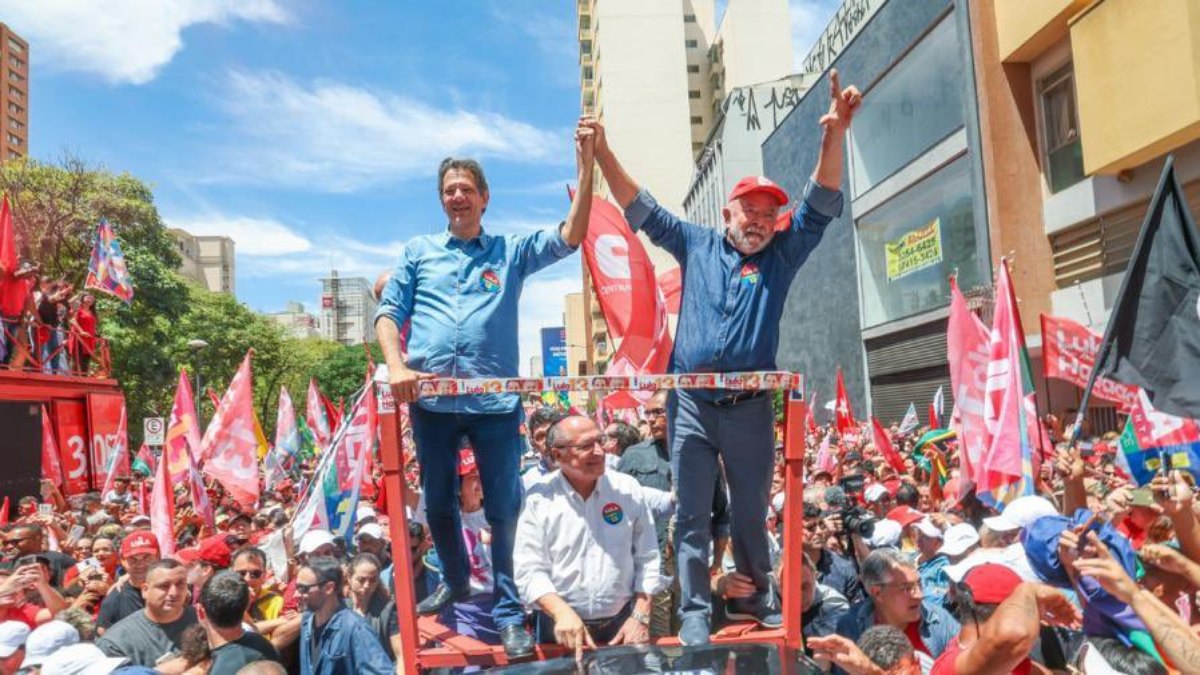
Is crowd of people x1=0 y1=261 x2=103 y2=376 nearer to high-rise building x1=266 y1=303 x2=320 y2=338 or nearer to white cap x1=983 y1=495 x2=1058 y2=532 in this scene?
white cap x1=983 y1=495 x2=1058 y2=532

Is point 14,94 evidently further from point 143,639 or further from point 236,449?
point 143,639

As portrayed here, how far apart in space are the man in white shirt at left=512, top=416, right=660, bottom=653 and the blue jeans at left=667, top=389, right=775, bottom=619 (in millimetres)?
198

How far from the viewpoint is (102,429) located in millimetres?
16141

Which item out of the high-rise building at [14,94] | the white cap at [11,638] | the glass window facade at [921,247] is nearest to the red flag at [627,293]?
the white cap at [11,638]

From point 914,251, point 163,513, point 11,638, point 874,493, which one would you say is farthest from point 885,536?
point 914,251

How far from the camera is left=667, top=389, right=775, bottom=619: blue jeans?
12.6ft

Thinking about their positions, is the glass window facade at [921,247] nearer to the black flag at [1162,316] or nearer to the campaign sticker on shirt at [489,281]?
the black flag at [1162,316]

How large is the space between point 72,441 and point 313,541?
10.8m

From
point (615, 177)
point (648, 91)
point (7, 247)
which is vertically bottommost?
point (615, 177)

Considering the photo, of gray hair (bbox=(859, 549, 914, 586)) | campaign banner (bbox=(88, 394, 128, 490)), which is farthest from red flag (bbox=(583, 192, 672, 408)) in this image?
campaign banner (bbox=(88, 394, 128, 490))

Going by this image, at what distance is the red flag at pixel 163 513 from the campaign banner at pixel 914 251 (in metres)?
18.1

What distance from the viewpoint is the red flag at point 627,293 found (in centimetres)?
954

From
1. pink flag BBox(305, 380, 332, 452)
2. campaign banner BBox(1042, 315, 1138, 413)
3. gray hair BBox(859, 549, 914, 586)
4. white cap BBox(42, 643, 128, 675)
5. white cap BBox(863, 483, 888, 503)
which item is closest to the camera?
white cap BBox(42, 643, 128, 675)

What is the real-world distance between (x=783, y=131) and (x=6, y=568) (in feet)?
102
